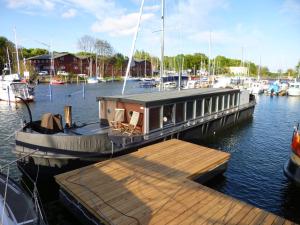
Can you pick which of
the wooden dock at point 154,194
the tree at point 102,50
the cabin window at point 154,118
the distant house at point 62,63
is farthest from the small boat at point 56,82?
the wooden dock at point 154,194

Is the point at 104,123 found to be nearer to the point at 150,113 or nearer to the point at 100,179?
the point at 150,113

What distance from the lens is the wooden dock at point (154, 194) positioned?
24.9 ft

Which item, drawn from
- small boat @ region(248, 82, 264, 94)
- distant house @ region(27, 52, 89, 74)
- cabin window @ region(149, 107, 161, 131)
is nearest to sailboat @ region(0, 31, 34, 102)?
cabin window @ region(149, 107, 161, 131)

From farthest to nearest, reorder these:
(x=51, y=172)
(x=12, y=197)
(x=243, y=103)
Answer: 1. (x=243, y=103)
2. (x=51, y=172)
3. (x=12, y=197)

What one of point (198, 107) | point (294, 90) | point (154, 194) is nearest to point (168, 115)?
point (198, 107)

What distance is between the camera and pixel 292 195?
12406 mm

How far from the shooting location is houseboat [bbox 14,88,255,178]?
37.1ft

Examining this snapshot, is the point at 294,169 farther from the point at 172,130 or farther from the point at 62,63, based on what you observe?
the point at 62,63

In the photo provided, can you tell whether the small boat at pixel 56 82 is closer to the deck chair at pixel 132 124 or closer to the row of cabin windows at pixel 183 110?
the row of cabin windows at pixel 183 110

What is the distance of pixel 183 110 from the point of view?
17.8 metres

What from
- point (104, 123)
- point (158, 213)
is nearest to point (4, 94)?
point (104, 123)

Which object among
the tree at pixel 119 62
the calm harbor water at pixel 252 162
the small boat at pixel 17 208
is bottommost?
the calm harbor water at pixel 252 162

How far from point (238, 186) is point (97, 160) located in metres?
7.57

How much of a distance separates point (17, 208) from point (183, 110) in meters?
12.9
